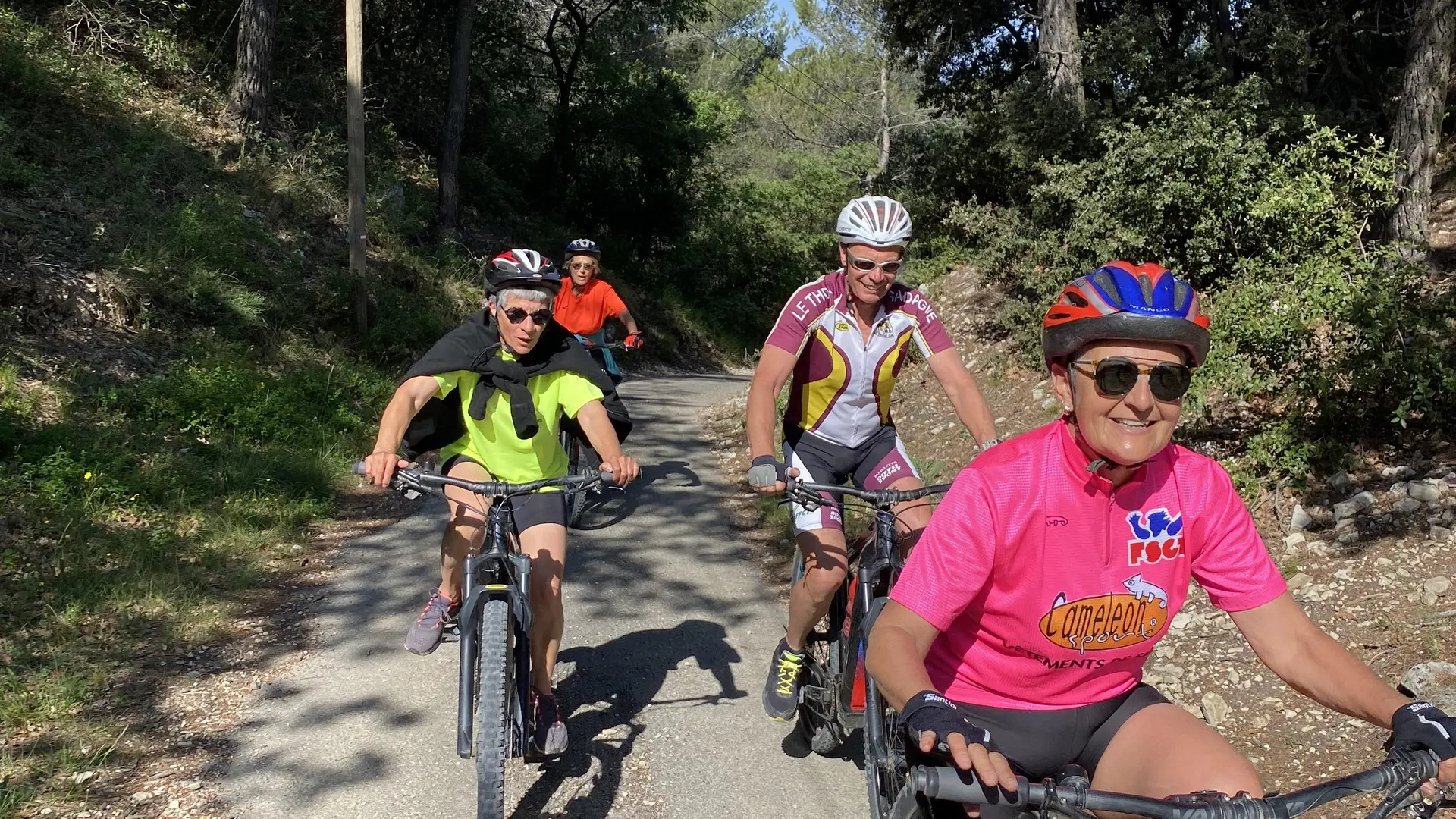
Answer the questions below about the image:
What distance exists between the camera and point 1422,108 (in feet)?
28.8

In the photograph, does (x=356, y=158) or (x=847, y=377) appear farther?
(x=356, y=158)

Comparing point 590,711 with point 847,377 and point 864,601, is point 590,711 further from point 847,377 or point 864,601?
point 847,377

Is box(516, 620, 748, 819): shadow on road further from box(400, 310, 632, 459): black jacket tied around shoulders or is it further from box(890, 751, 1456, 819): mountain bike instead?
box(890, 751, 1456, 819): mountain bike

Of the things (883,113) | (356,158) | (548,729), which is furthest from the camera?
(883,113)

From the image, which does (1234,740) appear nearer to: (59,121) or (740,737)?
(740,737)

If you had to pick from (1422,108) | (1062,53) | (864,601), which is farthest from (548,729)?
(1062,53)

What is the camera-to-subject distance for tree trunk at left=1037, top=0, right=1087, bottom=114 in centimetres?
1302

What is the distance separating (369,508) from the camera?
8.39m

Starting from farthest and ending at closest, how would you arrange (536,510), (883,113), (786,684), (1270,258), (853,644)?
(883,113) < (1270,258) < (786,684) < (536,510) < (853,644)

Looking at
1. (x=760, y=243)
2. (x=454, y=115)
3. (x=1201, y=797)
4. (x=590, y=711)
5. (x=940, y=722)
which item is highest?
(x=454, y=115)

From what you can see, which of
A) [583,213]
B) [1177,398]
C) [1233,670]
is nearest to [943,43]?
[583,213]

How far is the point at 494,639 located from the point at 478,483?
62 cm

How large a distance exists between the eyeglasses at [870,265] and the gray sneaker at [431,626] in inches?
88.8

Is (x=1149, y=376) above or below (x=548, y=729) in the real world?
above
